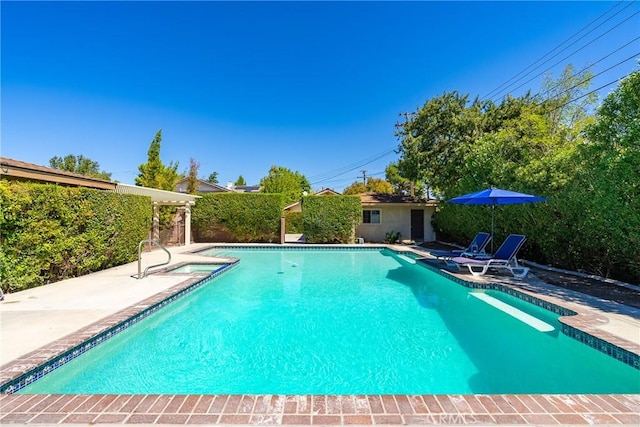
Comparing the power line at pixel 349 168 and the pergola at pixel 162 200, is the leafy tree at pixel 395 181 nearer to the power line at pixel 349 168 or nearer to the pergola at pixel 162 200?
the power line at pixel 349 168

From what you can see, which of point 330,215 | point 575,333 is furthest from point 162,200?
point 575,333

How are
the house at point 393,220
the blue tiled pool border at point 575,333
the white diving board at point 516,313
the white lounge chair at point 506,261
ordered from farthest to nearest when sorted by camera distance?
the house at point 393,220 → the white lounge chair at point 506,261 → the white diving board at point 516,313 → the blue tiled pool border at point 575,333

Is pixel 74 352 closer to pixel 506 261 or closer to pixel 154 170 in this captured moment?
pixel 506 261

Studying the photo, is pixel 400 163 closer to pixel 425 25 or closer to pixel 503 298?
pixel 425 25

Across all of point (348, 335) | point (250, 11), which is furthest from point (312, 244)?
point (348, 335)

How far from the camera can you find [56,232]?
8859 millimetres

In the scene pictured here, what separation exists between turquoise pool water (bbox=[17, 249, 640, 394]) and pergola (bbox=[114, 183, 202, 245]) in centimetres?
919

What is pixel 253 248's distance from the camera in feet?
67.9

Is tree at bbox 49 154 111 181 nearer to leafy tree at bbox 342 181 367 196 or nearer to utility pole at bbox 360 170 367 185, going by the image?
leafy tree at bbox 342 181 367 196

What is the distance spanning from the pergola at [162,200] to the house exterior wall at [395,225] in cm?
1195

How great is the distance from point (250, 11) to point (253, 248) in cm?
1284

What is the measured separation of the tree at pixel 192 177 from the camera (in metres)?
28.6

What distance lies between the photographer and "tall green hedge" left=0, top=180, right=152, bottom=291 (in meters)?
7.72

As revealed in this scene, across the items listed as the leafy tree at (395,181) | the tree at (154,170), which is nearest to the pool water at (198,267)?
the tree at (154,170)
